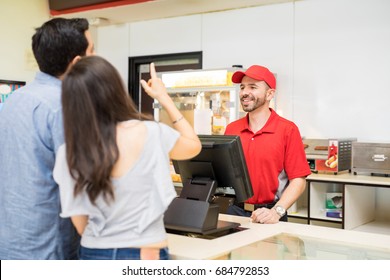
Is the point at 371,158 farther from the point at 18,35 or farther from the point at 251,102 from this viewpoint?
the point at 18,35

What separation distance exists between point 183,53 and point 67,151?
4.57 metres

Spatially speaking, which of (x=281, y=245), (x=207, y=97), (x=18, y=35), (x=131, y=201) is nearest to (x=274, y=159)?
(x=281, y=245)

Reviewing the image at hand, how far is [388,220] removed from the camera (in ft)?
14.9

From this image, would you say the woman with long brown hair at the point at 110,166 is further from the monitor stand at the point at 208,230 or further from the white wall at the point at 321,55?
the white wall at the point at 321,55

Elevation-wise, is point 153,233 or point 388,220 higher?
point 153,233

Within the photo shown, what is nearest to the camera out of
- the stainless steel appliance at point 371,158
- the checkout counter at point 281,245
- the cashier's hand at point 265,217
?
the checkout counter at point 281,245

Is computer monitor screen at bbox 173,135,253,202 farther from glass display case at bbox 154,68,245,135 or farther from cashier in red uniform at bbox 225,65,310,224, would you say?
glass display case at bbox 154,68,245,135

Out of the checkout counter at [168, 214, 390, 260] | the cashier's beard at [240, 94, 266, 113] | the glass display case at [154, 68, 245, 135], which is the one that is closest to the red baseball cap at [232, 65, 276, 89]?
the cashier's beard at [240, 94, 266, 113]

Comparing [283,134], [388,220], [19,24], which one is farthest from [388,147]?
[19,24]

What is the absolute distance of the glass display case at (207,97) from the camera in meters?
4.83

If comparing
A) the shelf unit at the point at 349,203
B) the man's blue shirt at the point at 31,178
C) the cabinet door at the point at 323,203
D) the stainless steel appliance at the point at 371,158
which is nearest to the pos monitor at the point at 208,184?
the man's blue shirt at the point at 31,178

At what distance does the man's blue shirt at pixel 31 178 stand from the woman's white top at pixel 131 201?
8.0 inches

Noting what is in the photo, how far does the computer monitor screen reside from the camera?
7.38 feet

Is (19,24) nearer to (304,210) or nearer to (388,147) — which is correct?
(304,210)
